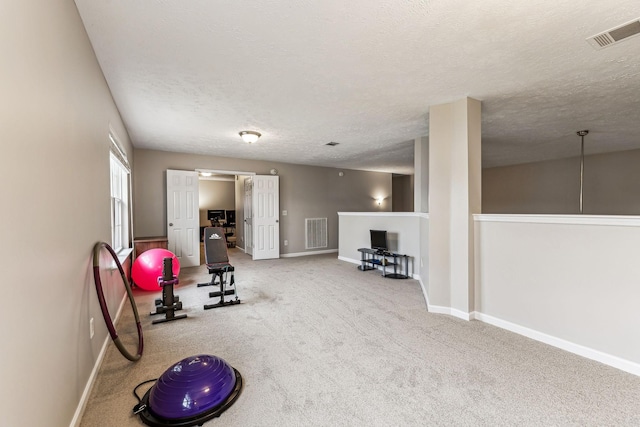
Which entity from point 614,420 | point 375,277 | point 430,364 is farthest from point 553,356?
point 375,277

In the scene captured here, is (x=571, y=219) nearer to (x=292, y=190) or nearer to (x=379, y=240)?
(x=379, y=240)

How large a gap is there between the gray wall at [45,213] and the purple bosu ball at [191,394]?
44cm

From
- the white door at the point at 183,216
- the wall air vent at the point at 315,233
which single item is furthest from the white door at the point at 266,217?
the white door at the point at 183,216

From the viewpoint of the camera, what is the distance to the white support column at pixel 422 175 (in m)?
4.68

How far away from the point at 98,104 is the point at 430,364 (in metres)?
3.55

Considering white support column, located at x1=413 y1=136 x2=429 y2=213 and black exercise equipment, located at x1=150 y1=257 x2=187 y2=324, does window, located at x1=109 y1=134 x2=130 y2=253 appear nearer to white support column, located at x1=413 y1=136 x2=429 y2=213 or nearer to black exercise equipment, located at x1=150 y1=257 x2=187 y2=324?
black exercise equipment, located at x1=150 y1=257 x2=187 y2=324

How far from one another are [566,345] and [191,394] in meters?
3.06

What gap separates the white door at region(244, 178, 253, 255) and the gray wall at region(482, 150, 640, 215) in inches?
280

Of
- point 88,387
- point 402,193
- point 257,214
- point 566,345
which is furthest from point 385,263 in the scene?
point 402,193

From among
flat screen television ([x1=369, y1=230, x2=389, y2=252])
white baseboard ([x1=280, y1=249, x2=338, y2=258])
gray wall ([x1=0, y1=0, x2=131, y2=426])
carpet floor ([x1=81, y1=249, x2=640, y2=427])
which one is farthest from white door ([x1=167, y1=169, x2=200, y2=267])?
gray wall ([x1=0, y1=0, x2=131, y2=426])

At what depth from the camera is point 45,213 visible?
1.30m

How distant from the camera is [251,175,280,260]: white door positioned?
6727 millimetres

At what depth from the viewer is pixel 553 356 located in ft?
7.62

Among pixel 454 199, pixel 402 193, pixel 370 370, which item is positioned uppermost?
pixel 402 193
